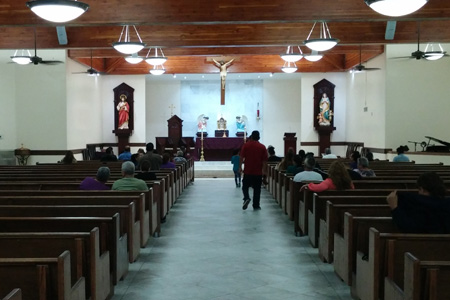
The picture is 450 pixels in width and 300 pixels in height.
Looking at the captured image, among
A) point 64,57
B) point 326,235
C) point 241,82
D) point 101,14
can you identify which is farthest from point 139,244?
point 241,82

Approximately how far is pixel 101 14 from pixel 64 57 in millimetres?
5782

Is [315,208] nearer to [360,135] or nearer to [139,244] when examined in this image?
[139,244]

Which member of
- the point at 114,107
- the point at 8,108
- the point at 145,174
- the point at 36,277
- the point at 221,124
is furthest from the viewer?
the point at 221,124

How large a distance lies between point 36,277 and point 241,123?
18.9m

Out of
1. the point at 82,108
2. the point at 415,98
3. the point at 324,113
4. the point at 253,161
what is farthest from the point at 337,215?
the point at 324,113

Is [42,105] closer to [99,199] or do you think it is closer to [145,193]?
[145,193]

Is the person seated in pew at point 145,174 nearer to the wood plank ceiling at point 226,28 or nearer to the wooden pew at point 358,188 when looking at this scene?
the wooden pew at point 358,188

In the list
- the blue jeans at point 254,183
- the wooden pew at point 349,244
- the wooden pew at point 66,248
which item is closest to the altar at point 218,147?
the blue jeans at point 254,183

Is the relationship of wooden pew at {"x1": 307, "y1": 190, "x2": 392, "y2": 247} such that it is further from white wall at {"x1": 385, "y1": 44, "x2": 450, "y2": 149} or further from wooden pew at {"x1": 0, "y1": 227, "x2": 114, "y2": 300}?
white wall at {"x1": 385, "y1": 44, "x2": 450, "y2": 149}

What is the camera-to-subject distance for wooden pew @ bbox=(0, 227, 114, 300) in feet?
9.48

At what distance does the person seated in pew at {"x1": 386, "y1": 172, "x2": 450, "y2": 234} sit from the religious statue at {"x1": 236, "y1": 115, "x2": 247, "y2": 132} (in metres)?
17.6

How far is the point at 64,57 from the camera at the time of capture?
1485 centimetres

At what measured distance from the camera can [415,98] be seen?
1420 cm

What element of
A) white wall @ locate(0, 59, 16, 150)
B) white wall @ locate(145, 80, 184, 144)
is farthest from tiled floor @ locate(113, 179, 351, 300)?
white wall @ locate(145, 80, 184, 144)
